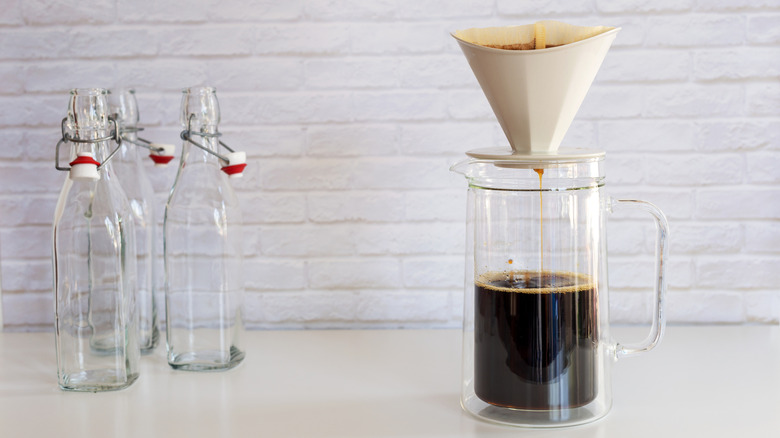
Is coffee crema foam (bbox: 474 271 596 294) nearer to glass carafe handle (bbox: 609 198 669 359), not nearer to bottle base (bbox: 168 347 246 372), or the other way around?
glass carafe handle (bbox: 609 198 669 359)

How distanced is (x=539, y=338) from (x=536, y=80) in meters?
0.31

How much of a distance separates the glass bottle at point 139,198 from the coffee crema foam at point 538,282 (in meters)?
0.62

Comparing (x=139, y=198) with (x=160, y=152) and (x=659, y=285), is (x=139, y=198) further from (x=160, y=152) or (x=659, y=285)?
(x=659, y=285)

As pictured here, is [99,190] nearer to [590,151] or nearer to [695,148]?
[590,151]

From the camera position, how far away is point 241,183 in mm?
1394

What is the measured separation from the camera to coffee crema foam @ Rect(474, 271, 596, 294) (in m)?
0.92

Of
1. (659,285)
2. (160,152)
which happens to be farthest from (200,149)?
(659,285)

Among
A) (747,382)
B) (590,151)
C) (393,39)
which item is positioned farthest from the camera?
(393,39)

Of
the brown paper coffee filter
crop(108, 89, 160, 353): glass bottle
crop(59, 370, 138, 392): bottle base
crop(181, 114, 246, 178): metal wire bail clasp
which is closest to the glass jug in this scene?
the brown paper coffee filter

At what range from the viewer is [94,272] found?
1091 millimetres

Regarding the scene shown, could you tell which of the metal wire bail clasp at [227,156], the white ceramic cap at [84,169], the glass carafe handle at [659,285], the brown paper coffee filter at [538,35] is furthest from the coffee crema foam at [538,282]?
the white ceramic cap at [84,169]

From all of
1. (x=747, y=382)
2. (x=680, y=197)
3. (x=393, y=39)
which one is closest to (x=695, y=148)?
(x=680, y=197)

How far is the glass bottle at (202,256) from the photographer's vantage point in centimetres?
117

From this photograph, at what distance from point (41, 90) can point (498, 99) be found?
88 cm
